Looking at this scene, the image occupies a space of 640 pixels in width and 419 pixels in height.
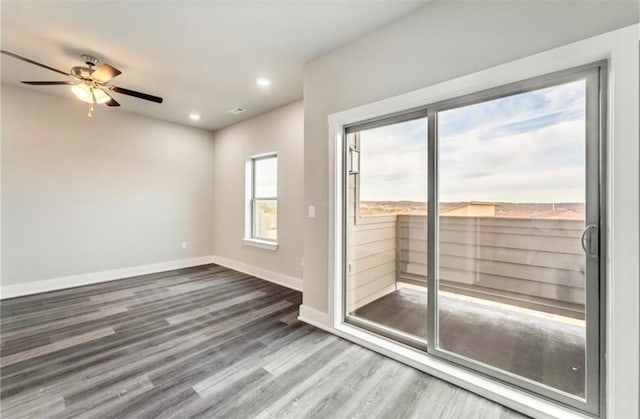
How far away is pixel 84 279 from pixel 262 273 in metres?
2.67

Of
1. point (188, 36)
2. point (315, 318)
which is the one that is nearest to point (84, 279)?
point (315, 318)

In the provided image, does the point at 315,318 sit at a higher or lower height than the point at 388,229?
lower

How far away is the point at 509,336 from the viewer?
187 centimetres

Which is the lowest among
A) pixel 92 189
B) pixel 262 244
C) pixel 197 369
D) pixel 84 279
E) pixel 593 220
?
pixel 197 369

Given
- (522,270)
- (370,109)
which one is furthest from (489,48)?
(522,270)

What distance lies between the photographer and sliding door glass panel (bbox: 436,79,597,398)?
5.20 feet

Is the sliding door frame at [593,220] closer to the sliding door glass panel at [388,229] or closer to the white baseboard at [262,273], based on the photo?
the sliding door glass panel at [388,229]

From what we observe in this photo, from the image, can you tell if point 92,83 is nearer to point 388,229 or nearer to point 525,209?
point 388,229

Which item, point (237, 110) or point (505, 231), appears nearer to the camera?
point (505, 231)

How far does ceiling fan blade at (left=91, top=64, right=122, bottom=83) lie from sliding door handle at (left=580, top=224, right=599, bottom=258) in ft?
12.5

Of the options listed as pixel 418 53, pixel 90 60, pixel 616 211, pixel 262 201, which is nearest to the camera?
pixel 616 211

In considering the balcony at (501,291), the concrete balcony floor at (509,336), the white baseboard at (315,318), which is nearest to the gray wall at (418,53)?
the white baseboard at (315,318)

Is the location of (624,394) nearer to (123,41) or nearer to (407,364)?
(407,364)

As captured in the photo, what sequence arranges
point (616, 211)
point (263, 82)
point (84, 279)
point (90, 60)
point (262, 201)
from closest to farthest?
point (616, 211) < point (90, 60) < point (263, 82) < point (84, 279) < point (262, 201)
